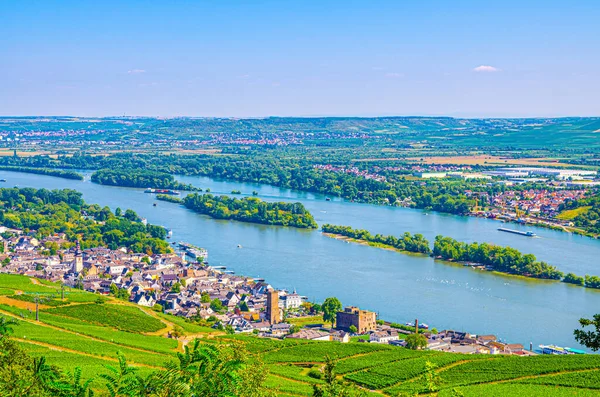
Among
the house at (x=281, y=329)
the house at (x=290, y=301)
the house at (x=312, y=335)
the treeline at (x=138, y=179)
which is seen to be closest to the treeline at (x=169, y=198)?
the treeline at (x=138, y=179)

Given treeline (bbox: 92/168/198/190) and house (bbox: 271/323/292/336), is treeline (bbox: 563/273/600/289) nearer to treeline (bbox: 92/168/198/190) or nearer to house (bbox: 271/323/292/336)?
house (bbox: 271/323/292/336)

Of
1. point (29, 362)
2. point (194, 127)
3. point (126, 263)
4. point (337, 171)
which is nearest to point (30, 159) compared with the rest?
point (337, 171)

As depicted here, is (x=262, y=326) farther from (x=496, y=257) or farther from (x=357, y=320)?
(x=496, y=257)

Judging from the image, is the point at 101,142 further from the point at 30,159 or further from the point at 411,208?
the point at 411,208

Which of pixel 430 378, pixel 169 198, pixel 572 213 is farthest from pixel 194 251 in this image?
pixel 430 378

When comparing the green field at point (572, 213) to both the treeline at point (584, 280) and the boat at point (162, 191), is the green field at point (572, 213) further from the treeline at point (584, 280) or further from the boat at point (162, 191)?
the boat at point (162, 191)

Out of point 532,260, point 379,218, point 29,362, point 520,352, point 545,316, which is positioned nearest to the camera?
point 29,362
